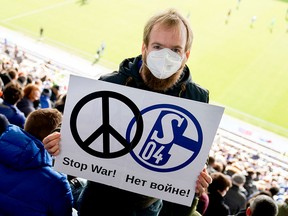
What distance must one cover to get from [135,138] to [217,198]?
266 centimetres

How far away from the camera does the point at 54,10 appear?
29.4 m

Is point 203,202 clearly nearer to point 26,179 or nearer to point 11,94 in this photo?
point 26,179

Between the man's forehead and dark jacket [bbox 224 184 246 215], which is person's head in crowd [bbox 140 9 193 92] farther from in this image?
dark jacket [bbox 224 184 246 215]

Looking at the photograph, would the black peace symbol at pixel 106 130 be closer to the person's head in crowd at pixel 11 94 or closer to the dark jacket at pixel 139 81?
the dark jacket at pixel 139 81

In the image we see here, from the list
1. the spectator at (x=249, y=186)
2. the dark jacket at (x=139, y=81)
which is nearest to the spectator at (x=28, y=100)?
the dark jacket at (x=139, y=81)

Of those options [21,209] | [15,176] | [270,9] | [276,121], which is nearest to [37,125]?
[15,176]

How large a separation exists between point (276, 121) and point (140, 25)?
13127 millimetres

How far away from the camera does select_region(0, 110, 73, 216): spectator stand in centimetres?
264

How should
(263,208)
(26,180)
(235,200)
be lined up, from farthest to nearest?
(235,200), (263,208), (26,180)

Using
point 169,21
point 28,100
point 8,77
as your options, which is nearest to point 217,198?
point 169,21

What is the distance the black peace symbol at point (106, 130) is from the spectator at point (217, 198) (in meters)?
2.56

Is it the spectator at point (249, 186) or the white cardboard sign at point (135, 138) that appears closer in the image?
the white cardboard sign at point (135, 138)

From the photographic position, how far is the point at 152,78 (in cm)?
280

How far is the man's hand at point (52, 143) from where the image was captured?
269cm
